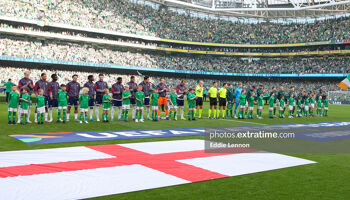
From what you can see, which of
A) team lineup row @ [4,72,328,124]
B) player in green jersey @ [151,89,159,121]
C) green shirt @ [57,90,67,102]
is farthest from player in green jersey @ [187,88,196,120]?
green shirt @ [57,90,67,102]

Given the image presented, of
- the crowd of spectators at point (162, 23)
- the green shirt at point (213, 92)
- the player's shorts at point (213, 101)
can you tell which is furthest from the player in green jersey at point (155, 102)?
the crowd of spectators at point (162, 23)

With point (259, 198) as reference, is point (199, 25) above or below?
above

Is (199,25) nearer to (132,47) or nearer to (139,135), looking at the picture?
(132,47)

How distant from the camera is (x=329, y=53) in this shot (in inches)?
2037

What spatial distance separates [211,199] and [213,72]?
5222 cm

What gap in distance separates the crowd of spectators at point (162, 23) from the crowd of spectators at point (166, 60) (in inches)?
147

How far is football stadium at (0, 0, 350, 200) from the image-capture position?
4.72 m

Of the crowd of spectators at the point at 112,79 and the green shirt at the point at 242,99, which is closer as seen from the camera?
the green shirt at the point at 242,99

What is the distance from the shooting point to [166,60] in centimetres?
5438

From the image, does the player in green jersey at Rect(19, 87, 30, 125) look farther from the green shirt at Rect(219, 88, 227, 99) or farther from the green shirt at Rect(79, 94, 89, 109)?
the green shirt at Rect(219, 88, 227, 99)

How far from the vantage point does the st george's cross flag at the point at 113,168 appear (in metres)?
4.23

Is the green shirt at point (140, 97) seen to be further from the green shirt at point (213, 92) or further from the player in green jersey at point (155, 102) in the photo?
the green shirt at point (213, 92)

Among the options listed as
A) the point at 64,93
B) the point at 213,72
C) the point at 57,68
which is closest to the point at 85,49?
the point at 57,68

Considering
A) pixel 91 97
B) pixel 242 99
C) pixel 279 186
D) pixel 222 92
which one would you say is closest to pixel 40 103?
pixel 91 97
